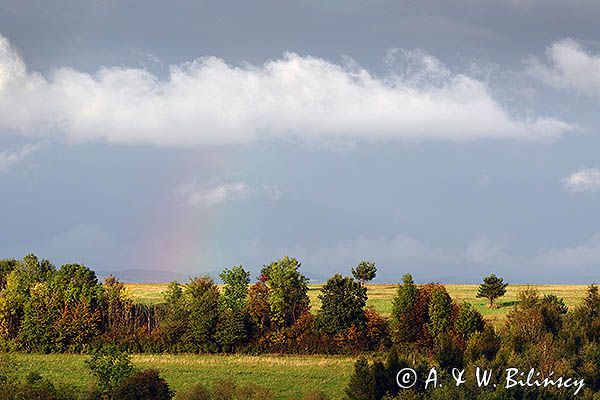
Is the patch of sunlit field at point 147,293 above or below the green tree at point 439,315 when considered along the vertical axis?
above

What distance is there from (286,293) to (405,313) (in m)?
12.4

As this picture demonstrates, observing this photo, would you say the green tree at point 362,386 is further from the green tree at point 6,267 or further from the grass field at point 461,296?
the green tree at point 6,267

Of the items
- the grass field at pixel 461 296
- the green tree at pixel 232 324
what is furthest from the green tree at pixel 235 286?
the grass field at pixel 461 296

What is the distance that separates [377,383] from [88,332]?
42.3 meters

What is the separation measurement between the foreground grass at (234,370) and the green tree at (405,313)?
19.8 ft

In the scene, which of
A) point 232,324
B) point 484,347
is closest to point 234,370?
point 232,324

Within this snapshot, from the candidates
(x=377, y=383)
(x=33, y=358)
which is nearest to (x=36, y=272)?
(x=33, y=358)

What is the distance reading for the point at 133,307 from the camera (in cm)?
8625

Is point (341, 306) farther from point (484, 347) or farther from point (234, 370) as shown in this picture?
point (484, 347)

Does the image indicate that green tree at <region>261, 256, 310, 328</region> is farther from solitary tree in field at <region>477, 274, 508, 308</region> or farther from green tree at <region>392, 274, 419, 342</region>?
solitary tree in field at <region>477, 274, 508, 308</region>

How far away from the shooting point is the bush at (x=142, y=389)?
4625 cm

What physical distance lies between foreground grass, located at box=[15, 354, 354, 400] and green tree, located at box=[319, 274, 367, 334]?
167 inches

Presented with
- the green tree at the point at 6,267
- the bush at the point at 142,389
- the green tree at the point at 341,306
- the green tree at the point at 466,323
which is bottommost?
the bush at the point at 142,389

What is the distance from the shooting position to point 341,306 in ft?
250
